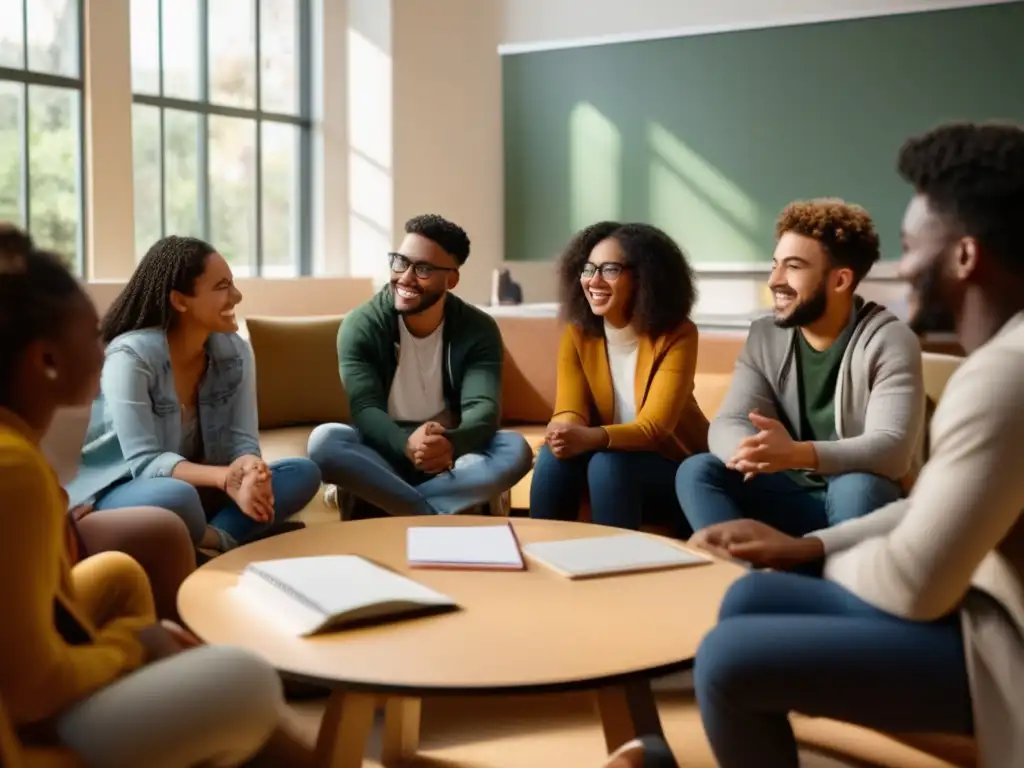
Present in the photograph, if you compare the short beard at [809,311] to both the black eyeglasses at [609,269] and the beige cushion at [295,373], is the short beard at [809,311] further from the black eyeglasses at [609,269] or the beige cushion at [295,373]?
the beige cushion at [295,373]

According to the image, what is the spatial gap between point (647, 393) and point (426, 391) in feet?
2.13

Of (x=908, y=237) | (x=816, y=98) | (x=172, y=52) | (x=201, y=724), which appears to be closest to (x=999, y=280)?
(x=908, y=237)

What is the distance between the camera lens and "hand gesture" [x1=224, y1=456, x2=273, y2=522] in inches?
98.7

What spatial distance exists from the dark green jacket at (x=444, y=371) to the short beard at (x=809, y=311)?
0.87 meters

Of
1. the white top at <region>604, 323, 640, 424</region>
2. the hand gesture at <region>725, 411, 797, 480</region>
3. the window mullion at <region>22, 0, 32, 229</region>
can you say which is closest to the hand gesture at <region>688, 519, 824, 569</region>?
the hand gesture at <region>725, 411, 797, 480</region>

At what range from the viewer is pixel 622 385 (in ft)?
10.1

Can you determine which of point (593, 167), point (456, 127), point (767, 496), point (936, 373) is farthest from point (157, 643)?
point (456, 127)

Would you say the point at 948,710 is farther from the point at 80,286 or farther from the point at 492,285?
the point at 492,285

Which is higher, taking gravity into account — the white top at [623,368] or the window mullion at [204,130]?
the window mullion at [204,130]

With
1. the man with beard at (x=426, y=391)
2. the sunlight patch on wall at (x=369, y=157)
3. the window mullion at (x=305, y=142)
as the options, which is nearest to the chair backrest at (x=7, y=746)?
the man with beard at (x=426, y=391)

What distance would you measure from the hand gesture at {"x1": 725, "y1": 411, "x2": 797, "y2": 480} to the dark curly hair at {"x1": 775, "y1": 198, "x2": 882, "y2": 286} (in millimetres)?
480

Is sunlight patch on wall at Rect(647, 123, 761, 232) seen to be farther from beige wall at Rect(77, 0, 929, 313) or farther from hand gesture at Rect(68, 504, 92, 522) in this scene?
hand gesture at Rect(68, 504, 92, 522)

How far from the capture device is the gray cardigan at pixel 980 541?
132 centimetres

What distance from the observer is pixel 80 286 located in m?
1.35
